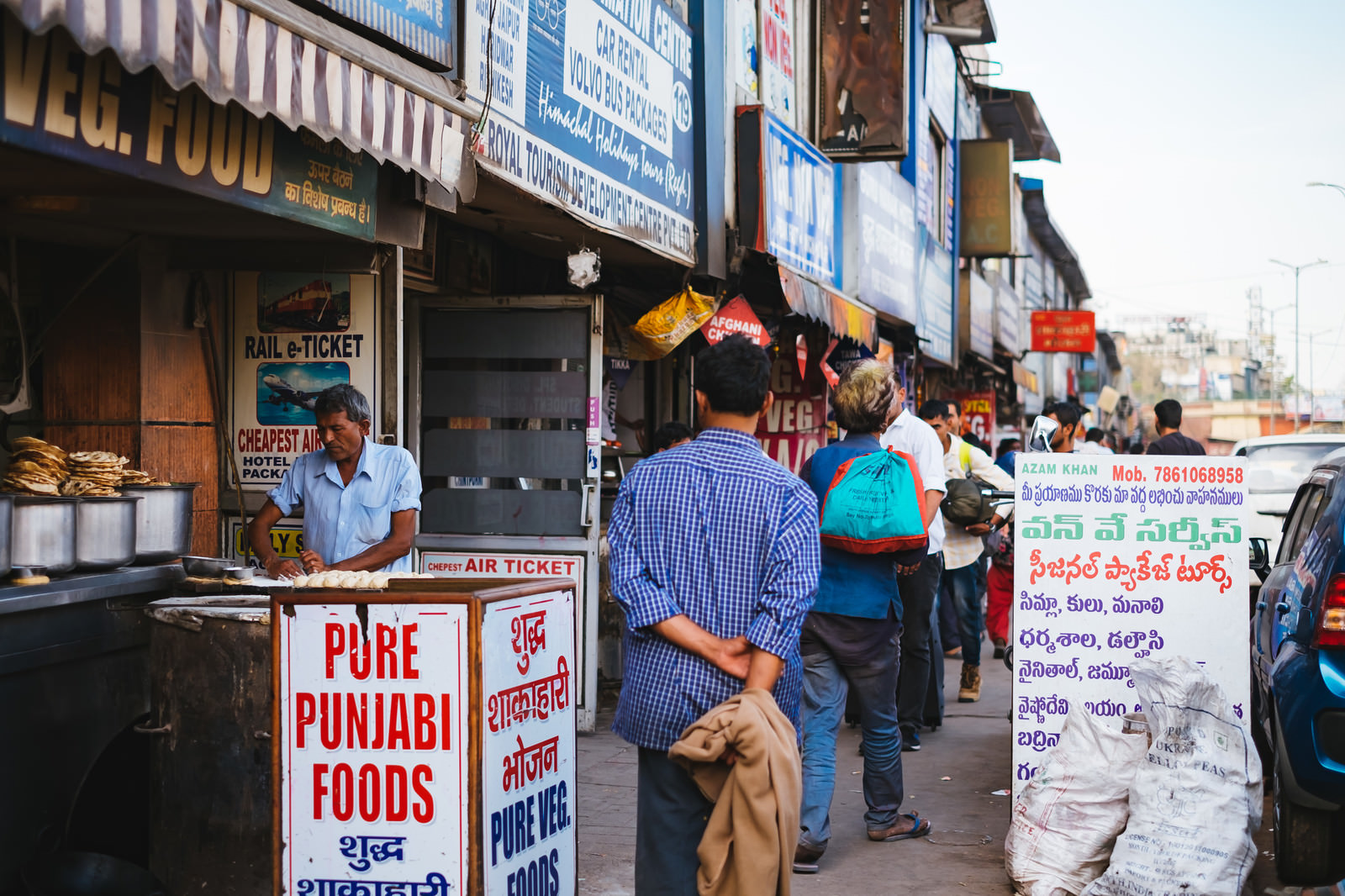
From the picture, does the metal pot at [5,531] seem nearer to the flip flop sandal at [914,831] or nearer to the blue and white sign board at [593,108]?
the blue and white sign board at [593,108]

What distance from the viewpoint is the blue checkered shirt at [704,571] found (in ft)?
10.9

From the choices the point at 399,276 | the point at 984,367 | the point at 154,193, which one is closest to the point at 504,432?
the point at 399,276

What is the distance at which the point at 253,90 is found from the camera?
3.90 metres

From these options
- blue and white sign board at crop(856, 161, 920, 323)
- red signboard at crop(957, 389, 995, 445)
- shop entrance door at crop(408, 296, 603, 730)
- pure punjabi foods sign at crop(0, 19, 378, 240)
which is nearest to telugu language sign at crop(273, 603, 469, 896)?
pure punjabi foods sign at crop(0, 19, 378, 240)

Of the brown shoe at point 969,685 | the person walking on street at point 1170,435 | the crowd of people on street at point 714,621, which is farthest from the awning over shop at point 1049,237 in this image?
the crowd of people on street at point 714,621

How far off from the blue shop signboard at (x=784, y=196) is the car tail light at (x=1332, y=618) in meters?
5.82

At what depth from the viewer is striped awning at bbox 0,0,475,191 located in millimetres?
3363

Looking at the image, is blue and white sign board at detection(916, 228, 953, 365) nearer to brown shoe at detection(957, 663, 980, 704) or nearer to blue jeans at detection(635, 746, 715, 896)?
brown shoe at detection(957, 663, 980, 704)

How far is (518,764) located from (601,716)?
4476 millimetres

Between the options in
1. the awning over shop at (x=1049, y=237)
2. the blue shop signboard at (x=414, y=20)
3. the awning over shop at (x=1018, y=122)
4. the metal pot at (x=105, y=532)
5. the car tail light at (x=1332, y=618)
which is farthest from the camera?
the awning over shop at (x=1049, y=237)

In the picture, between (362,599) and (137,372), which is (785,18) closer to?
(137,372)

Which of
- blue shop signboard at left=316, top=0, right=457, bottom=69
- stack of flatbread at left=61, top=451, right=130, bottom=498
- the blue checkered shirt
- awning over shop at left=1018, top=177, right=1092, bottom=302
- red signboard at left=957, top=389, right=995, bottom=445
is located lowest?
the blue checkered shirt

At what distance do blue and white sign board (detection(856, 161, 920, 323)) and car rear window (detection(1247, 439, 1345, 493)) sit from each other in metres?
4.22

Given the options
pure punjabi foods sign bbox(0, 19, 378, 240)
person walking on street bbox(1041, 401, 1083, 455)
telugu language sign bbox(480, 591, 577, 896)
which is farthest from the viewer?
person walking on street bbox(1041, 401, 1083, 455)
